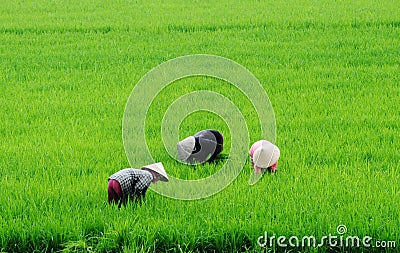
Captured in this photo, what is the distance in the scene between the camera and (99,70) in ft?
26.6

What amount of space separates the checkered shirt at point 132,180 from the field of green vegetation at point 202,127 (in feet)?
0.34

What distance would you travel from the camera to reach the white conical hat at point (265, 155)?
4105 mm

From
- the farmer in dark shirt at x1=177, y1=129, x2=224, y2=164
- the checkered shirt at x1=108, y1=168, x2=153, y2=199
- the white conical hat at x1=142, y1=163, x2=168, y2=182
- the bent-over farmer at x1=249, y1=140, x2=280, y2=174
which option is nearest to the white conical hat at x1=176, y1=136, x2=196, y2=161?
the farmer in dark shirt at x1=177, y1=129, x2=224, y2=164

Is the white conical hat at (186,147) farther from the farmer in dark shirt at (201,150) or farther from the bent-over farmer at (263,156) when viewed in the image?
the bent-over farmer at (263,156)

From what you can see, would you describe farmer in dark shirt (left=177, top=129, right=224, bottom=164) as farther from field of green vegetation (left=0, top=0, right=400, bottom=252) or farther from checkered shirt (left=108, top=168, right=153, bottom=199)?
checkered shirt (left=108, top=168, right=153, bottom=199)

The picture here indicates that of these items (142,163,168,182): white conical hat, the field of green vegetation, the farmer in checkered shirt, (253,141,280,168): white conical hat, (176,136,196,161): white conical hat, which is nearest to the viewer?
the field of green vegetation

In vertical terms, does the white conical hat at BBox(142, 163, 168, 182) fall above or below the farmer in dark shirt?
below

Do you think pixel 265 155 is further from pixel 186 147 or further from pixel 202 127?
pixel 202 127

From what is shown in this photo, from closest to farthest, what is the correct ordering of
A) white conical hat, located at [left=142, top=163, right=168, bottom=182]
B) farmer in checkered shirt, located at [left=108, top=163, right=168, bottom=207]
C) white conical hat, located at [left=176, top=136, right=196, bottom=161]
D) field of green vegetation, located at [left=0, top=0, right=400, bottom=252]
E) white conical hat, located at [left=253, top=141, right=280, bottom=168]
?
field of green vegetation, located at [left=0, top=0, right=400, bottom=252] < farmer in checkered shirt, located at [left=108, top=163, right=168, bottom=207] < white conical hat, located at [left=142, top=163, right=168, bottom=182] < white conical hat, located at [left=253, top=141, right=280, bottom=168] < white conical hat, located at [left=176, top=136, right=196, bottom=161]

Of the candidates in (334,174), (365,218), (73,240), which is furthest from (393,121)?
(73,240)

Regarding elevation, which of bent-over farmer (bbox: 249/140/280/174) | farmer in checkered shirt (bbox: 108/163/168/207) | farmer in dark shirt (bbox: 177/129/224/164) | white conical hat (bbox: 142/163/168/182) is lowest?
farmer in checkered shirt (bbox: 108/163/168/207)

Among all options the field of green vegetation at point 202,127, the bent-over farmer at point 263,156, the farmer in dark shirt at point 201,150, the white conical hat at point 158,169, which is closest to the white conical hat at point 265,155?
the bent-over farmer at point 263,156

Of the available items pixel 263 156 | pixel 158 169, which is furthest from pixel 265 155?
pixel 158 169

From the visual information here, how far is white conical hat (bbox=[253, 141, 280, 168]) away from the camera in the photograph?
13.5ft
